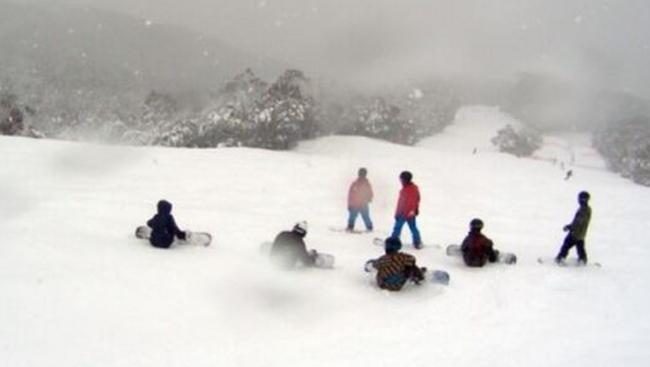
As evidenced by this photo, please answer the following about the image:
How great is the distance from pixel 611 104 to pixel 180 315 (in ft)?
389

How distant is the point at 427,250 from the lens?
15.5 metres

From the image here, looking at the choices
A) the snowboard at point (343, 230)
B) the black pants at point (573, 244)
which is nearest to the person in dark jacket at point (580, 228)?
the black pants at point (573, 244)

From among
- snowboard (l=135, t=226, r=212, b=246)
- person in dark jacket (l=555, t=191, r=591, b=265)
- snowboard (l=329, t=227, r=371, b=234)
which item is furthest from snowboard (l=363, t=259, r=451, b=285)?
snowboard (l=329, t=227, r=371, b=234)

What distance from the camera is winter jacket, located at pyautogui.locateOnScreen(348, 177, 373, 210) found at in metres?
17.0

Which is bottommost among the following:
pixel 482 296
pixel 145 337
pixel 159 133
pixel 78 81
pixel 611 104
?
pixel 145 337

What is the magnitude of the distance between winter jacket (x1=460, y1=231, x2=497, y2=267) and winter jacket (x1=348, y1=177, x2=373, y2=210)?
3.89 meters

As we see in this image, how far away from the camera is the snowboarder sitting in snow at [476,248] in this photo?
13523mm

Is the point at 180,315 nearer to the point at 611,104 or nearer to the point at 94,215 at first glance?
the point at 94,215

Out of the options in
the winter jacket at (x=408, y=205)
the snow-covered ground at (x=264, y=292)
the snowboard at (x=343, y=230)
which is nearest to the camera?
the snow-covered ground at (x=264, y=292)

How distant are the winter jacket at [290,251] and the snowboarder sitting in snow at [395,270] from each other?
158 cm

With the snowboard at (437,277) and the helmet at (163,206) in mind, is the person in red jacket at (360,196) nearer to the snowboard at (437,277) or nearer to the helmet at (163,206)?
the snowboard at (437,277)

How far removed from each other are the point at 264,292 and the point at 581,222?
288 inches

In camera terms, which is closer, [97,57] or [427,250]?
[427,250]

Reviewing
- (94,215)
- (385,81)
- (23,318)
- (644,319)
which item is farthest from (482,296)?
(385,81)
